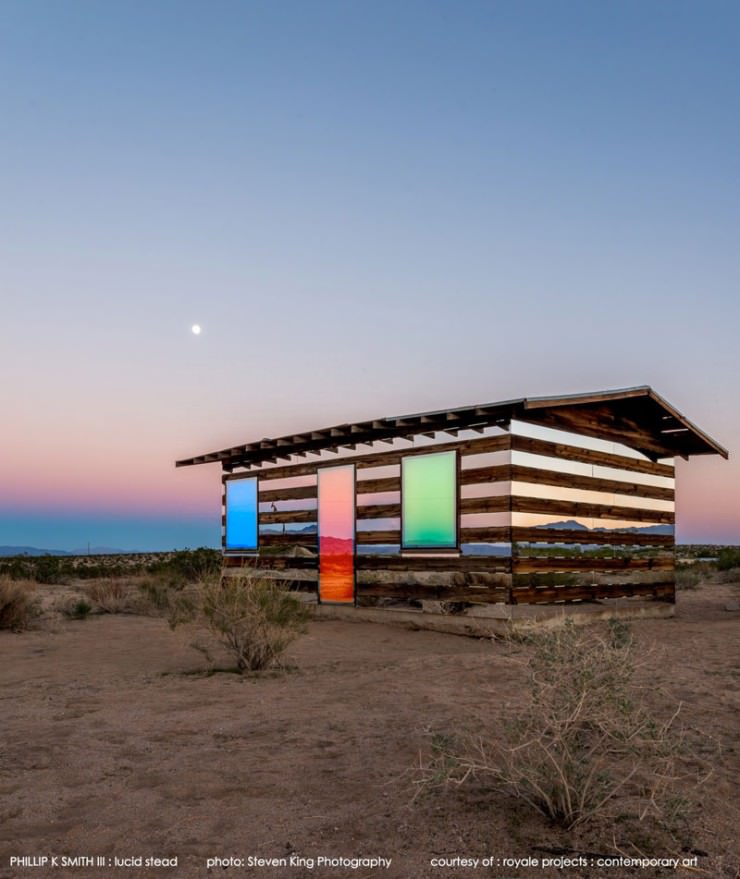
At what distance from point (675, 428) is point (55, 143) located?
482 inches

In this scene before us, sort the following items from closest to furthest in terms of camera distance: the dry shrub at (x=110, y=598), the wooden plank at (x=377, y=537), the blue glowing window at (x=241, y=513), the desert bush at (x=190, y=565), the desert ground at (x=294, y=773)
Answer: the desert ground at (x=294, y=773) → the wooden plank at (x=377, y=537) → the dry shrub at (x=110, y=598) → the blue glowing window at (x=241, y=513) → the desert bush at (x=190, y=565)

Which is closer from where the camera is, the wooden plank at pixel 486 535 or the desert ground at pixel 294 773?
the desert ground at pixel 294 773

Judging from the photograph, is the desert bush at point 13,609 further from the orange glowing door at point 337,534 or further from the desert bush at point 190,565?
the desert bush at point 190,565

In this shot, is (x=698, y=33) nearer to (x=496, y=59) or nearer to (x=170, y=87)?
(x=496, y=59)

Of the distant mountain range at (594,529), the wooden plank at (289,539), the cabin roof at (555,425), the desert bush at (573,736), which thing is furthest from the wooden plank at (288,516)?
the desert bush at (573,736)

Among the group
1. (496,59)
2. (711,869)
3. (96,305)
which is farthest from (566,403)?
(96,305)

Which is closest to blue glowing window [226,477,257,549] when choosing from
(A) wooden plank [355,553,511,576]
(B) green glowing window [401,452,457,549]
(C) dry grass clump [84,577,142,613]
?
(C) dry grass clump [84,577,142,613]

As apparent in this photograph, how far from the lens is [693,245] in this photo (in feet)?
42.9

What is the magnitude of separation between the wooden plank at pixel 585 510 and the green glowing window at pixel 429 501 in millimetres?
1129

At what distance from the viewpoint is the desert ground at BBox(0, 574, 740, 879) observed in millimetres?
3000

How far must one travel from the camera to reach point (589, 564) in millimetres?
11594

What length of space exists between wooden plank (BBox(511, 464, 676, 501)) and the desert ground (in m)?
3.23

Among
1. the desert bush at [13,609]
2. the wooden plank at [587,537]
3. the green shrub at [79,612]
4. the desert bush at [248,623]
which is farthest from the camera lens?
the green shrub at [79,612]

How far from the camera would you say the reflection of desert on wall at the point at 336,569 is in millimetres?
12617
